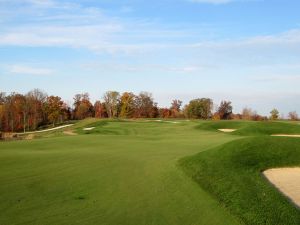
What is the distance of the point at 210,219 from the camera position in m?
9.82

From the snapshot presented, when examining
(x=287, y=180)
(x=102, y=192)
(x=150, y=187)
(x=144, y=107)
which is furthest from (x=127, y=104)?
(x=102, y=192)

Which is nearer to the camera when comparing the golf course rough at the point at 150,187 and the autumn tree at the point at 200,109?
the golf course rough at the point at 150,187

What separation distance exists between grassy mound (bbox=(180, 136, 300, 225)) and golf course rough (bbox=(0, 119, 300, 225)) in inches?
1.0

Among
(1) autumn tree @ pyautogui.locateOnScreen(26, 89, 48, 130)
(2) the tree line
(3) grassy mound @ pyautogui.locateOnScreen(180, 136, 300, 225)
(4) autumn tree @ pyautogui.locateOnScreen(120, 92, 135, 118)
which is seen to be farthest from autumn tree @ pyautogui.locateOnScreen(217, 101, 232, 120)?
(3) grassy mound @ pyautogui.locateOnScreen(180, 136, 300, 225)

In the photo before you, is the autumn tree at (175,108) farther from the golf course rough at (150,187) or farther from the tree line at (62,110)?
the golf course rough at (150,187)

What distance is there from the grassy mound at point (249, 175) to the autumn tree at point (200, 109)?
81.3m

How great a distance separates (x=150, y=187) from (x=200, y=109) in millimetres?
88950

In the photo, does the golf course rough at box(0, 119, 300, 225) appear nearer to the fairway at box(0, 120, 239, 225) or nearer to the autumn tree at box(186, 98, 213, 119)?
the fairway at box(0, 120, 239, 225)

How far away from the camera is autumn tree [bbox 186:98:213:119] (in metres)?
99.9

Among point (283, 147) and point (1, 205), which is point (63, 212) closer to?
point (1, 205)

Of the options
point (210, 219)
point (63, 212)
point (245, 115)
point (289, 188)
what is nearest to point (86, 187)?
point (63, 212)

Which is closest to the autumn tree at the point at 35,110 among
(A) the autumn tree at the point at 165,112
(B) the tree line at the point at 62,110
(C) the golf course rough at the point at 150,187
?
(B) the tree line at the point at 62,110

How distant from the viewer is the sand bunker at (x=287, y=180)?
40.5 feet

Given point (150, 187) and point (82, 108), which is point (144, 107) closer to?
point (82, 108)
